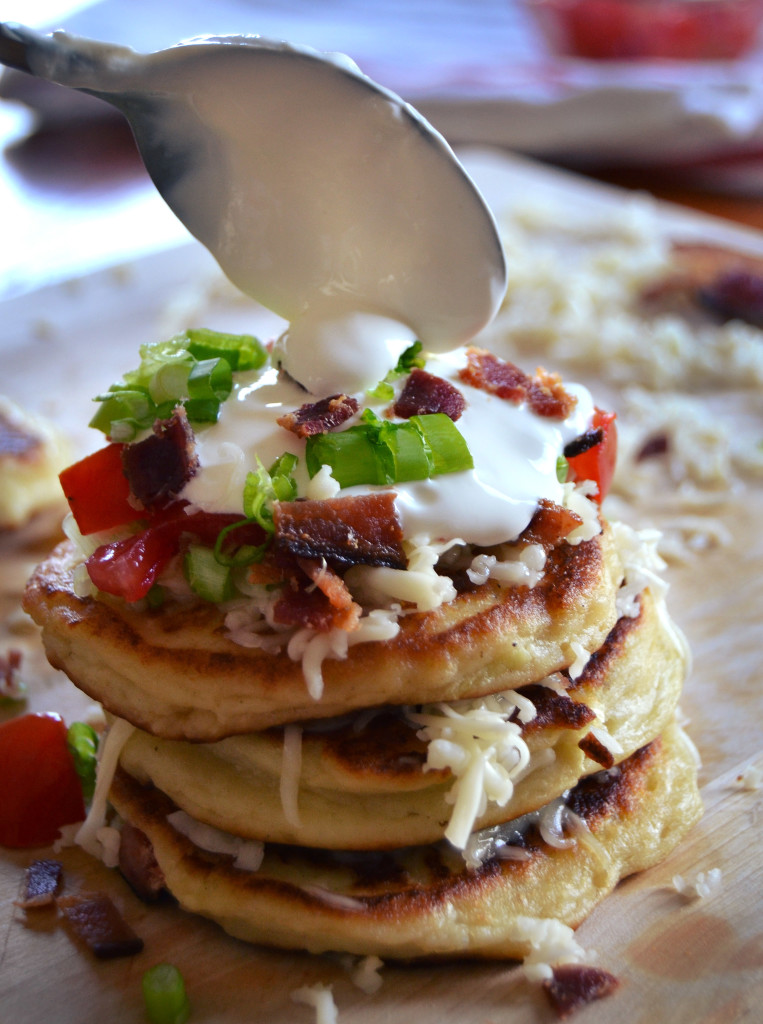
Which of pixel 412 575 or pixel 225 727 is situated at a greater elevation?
pixel 412 575

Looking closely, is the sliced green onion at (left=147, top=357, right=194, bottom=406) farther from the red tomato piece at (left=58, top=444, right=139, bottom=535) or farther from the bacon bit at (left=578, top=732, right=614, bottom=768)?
the bacon bit at (left=578, top=732, right=614, bottom=768)

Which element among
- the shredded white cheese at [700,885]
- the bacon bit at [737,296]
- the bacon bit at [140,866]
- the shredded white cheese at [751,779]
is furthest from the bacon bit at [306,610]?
the bacon bit at [737,296]

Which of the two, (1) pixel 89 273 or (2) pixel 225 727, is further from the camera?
(1) pixel 89 273

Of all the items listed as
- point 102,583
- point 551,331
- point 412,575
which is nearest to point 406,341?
point 412,575

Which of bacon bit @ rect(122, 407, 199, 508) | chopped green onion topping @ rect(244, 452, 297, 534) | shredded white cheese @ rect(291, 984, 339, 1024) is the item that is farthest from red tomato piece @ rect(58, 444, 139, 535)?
shredded white cheese @ rect(291, 984, 339, 1024)

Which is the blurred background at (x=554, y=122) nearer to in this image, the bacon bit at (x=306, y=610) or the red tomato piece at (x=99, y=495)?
the red tomato piece at (x=99, y=495)

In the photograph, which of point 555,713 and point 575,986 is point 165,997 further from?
point 555,713

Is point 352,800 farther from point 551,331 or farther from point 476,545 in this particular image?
point 551,331
